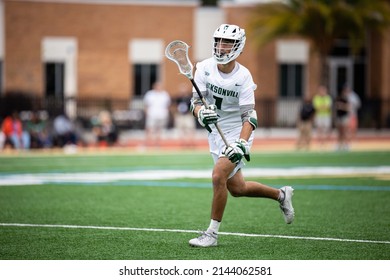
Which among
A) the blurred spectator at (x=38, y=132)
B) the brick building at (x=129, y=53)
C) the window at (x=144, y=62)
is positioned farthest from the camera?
the window at (x=144, y=62)

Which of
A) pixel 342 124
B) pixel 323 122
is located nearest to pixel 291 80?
pixel 323 122

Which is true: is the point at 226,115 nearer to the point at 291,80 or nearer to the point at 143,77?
the point at 143,77

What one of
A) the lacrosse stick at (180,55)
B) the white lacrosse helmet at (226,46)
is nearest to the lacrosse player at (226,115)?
the white lacrosse helmet at (226,46)

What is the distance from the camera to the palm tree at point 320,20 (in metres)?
34.7

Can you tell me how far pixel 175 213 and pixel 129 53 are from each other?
89.4 ft

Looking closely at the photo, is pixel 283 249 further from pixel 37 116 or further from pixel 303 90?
pixel 303 90

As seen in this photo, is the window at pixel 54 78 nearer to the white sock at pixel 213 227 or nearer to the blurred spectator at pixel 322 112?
the blurred spectator at pixel 322 112

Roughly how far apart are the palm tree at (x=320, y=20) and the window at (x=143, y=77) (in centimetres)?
544

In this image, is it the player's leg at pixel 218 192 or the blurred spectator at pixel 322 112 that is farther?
the blurred spectator at pixel 322 112

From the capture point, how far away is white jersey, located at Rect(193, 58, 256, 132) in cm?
971

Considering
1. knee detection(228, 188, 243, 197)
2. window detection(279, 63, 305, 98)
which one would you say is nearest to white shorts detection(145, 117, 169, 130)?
window detection(279, 63, 305, 98)

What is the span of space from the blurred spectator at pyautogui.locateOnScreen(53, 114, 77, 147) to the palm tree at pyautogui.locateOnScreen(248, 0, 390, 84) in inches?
388

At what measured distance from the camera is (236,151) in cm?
935

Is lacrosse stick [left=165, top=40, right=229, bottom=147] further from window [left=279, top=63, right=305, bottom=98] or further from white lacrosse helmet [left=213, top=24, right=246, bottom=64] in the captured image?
window [left=279, top=63, right=305, bottom=98]
